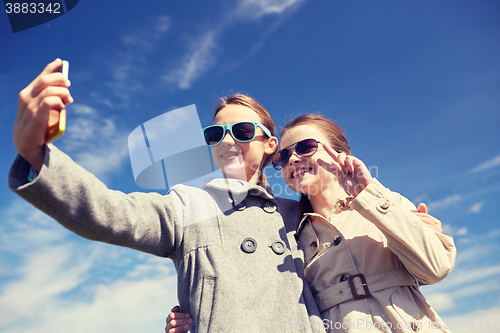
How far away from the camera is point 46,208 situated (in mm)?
1798

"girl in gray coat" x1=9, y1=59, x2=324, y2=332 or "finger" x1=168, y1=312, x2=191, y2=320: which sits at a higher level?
"girl in gray coat" x1=9, y1=59, x2=324, y2=332

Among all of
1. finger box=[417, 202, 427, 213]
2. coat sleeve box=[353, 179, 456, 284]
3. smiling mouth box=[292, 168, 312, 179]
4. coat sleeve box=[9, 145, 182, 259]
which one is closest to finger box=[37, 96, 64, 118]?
coat sleeve box=[9, 145, 182, 259]

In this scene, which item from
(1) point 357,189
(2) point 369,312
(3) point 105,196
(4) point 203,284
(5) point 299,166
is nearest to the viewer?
(3) point 105,196

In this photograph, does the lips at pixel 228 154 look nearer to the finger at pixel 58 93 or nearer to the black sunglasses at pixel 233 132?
the black sunglasses at pixel 233 132

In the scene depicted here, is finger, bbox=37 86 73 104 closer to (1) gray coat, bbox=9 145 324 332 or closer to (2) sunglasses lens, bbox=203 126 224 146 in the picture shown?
(1) gray coat, bbox=9 145 324 332

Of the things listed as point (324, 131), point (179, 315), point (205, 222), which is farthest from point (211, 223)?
point (324, 131)

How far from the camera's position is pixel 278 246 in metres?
2.96

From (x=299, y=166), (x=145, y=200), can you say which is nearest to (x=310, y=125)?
(x=299, y=166)

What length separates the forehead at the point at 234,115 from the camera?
12.8ft

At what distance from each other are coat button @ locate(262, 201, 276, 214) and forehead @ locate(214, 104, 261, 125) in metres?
1.12

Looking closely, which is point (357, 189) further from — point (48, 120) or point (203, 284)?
point (48, 120)

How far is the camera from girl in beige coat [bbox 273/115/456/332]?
2633 millimetres

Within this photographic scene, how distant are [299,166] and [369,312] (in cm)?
166

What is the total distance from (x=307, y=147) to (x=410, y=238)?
1498 millimetres
